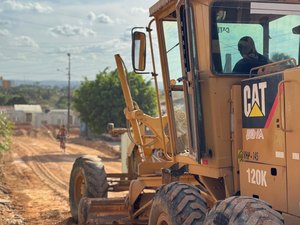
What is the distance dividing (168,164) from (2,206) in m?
6.05

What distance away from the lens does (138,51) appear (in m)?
6.47

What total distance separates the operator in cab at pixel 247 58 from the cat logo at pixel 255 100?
33 centimetres

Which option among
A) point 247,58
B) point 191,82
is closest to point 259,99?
point 247,58

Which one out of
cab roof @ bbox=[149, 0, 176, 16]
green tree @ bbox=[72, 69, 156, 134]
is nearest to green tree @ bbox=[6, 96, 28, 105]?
green tree @ bbox=[72, 69, 156, 134]

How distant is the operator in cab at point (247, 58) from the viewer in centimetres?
525

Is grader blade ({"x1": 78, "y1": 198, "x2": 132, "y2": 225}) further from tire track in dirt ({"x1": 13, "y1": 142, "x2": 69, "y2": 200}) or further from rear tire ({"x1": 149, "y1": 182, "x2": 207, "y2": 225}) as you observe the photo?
tire track in dirt ({"x1": 13, "y1": 142, "x2": 69, "y2": 200})

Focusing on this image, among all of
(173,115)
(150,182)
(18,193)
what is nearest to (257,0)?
(173,115)

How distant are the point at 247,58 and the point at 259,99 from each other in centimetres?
73

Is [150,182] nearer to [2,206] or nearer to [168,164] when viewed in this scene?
[168,164]

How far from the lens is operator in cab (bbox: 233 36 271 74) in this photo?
525cm

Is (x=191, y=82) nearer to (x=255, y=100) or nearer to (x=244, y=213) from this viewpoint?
(x=255, y=100)

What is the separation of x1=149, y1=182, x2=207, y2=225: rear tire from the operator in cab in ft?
4.29

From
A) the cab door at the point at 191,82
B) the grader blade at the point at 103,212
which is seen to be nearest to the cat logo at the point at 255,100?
the cab door at the point at 191,82

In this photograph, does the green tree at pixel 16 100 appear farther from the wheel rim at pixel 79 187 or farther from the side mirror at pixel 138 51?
the side mirror at pixel 138 51
